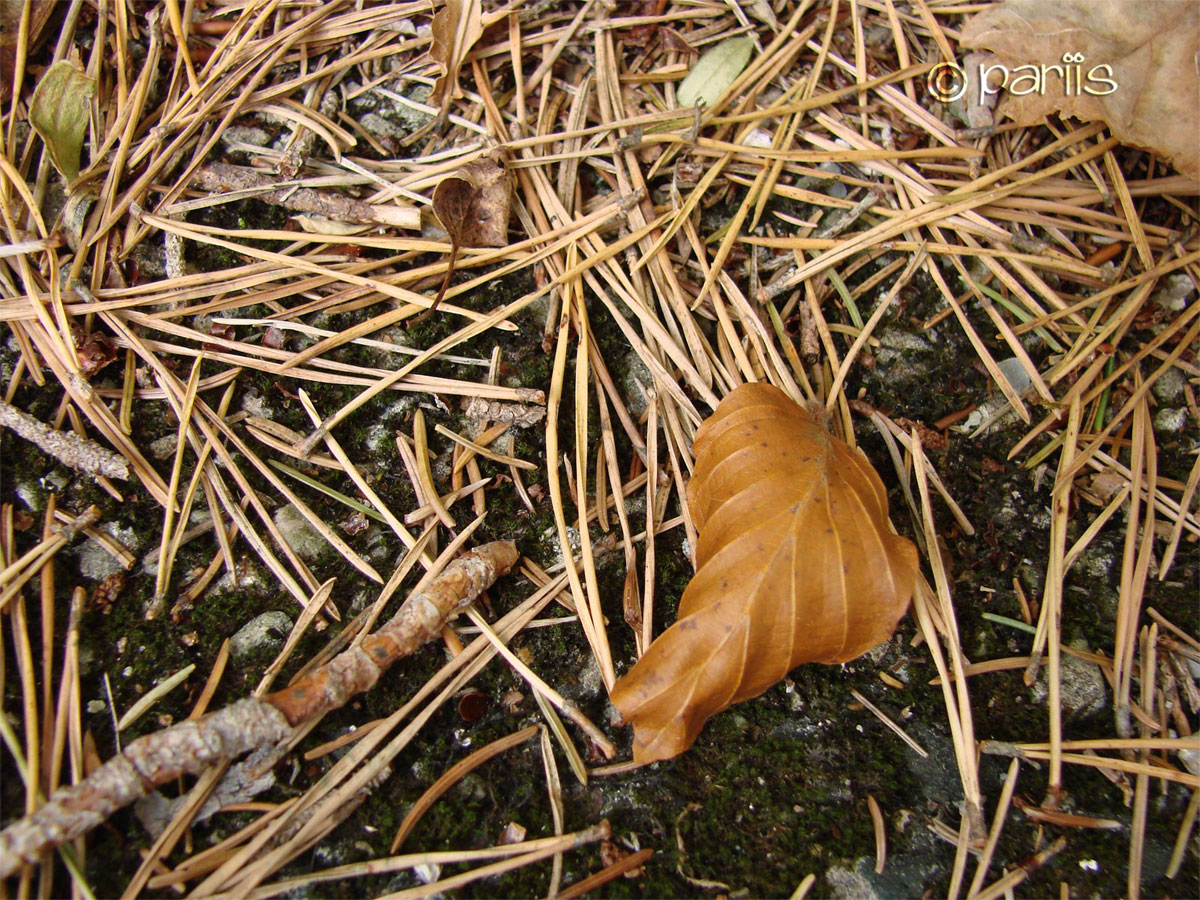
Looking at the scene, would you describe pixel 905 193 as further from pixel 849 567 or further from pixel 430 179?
pixel 430 179

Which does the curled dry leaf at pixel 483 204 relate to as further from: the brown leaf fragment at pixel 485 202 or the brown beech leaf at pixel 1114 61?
the brown beech leaf at pixel 1114 61

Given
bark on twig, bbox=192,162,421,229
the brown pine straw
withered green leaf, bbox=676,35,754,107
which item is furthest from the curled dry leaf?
the brown pine straw

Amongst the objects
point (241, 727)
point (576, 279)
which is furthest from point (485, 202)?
point (241, 727)

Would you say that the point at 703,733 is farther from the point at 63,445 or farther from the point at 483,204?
the point at 63,445

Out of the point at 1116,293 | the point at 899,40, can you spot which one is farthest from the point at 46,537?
the point at 1116,293

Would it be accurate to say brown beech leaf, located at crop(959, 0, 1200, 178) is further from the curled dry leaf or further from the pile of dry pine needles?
the curled dry leaf

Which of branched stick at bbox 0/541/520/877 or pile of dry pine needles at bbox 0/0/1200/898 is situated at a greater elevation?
pile of dry pine needles at bbox 0/0/1200/898
